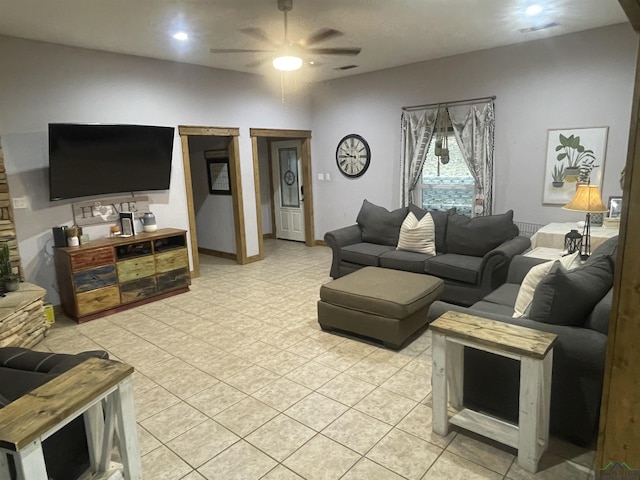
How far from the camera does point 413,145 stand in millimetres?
5934

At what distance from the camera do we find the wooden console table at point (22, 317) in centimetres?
340

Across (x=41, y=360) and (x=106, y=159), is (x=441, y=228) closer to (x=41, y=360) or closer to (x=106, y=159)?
(x=106, y=159)

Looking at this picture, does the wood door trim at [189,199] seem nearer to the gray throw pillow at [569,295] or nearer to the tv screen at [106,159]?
the tv screen at [106,159]

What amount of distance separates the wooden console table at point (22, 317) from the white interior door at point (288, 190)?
185 inches

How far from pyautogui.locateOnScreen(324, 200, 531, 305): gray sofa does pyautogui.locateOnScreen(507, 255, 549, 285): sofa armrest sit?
249mm

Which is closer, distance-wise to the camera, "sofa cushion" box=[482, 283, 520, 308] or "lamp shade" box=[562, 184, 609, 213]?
"sofa cushion" box=[482, 283, 520, 308]

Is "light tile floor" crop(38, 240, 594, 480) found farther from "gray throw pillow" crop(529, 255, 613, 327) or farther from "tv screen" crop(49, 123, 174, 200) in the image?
"tv screen" crop(49, 123, 174, 200)

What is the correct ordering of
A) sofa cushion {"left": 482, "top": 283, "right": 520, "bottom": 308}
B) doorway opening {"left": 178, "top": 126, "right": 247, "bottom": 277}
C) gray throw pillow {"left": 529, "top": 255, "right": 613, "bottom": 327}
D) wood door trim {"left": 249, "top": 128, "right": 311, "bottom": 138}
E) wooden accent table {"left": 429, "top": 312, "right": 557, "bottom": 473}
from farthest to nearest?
wood door trim {"left": 249, "top": 128, "right": 311, "bottom": 138} < doorway opening {"left": 178, "top": 126, "right": 247, "bottom": 277} < sofa cushion {"left": 482, "top": 283, "right": 520, "bottom": 308} < gray throw pillow {"left": 529, "top": 255, "right": 613, "bottom": 327} < wooden accent table {"left": 429, "top": 312, "right": 557, "bottom": 473}

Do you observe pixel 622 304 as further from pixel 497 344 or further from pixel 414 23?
pixel 414 23

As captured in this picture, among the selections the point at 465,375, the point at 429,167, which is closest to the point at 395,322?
the point at 465,375

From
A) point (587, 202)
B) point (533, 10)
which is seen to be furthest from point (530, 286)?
point (533, 10)

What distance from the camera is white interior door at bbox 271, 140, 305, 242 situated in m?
7.84

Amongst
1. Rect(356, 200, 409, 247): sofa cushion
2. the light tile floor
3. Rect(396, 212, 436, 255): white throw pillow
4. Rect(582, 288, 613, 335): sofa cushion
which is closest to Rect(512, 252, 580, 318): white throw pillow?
Rect(582, 288, 613, 335): sofa cushion

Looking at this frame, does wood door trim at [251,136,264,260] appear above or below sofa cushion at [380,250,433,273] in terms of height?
above
